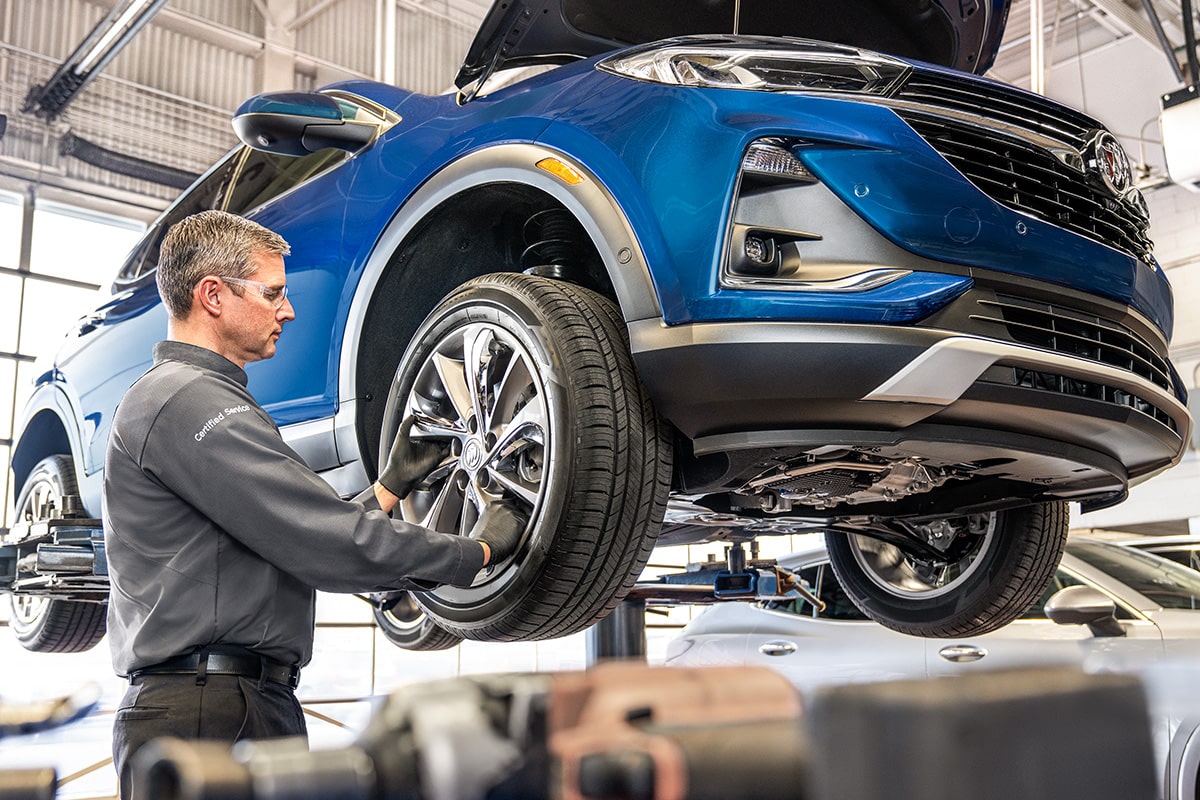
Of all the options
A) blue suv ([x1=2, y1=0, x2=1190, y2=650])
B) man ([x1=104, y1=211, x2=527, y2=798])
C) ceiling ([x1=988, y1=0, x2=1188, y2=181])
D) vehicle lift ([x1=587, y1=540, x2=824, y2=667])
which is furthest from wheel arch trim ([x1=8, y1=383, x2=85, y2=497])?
ceiling ([x1=988, y1=0, x2=1188, y2=181])

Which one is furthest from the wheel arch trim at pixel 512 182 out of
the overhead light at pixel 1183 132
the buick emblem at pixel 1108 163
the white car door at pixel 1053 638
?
the overhead light at pixel 1183 132

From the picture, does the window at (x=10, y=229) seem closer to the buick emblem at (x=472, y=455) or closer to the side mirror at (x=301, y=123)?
the side mirror at (x=301, y=123)

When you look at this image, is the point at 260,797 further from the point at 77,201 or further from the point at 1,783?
the point at 77,201

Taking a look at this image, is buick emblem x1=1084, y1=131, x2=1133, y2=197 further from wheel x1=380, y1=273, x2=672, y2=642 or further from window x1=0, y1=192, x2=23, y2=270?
window x1=0, y1=192, x2=23, y2=270

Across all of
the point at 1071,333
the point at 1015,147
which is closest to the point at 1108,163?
the point at 1015,147

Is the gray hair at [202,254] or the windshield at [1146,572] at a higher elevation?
the gray hair at [202,254]

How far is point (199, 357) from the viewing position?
6.16 feet

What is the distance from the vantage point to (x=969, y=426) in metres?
1.90

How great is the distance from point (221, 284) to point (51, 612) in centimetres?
286

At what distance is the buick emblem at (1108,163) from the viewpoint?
210 centimetres

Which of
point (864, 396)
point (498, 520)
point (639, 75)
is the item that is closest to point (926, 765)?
point (864, 396)

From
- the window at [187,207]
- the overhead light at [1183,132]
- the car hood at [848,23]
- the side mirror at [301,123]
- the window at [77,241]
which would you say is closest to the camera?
the side mirror at [301,123]

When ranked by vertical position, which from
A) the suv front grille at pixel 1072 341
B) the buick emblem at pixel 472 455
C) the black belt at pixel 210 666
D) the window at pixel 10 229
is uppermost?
the window at pixel 10 229

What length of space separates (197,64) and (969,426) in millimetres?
11464
